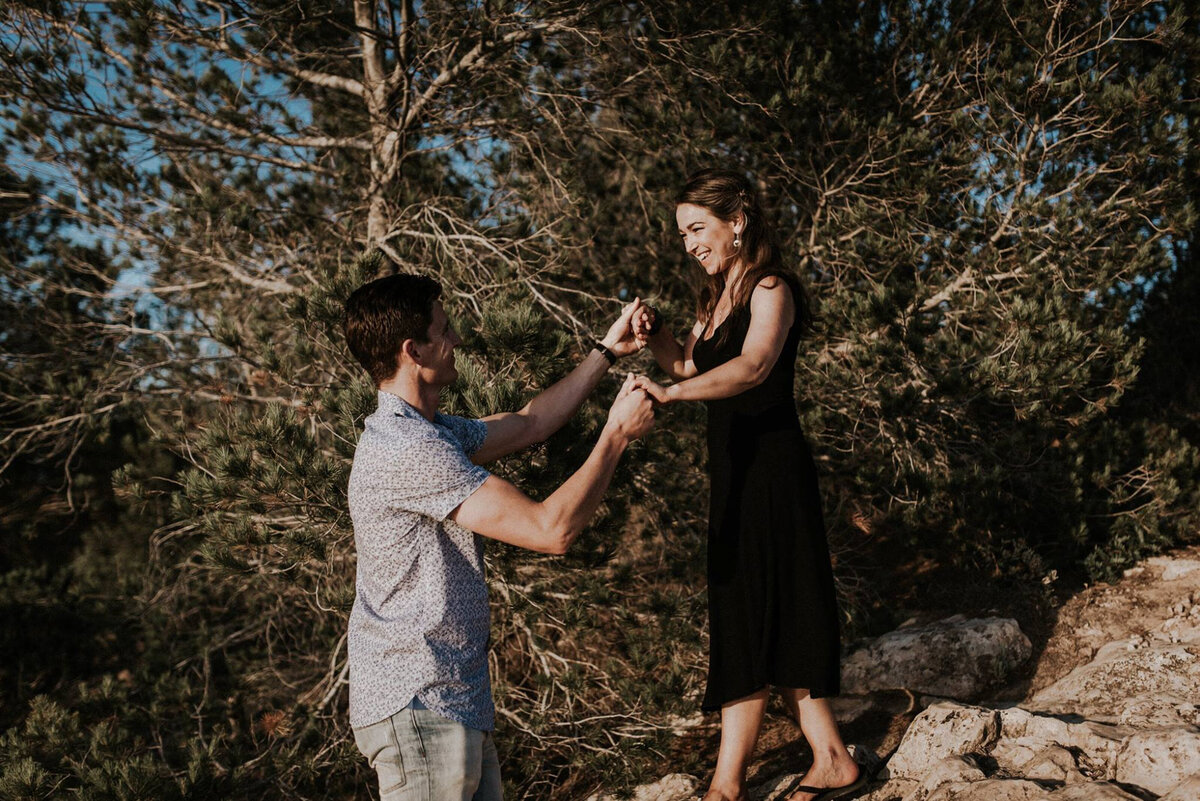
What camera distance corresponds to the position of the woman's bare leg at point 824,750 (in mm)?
2691

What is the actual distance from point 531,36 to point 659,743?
369 centimetres

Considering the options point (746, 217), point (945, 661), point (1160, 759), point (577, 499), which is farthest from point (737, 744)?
point (945, 661)

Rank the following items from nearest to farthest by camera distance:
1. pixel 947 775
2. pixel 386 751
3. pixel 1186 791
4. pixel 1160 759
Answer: pixel 386 751
pixel 1186 791
pixel 1160 759
pixel 947 775

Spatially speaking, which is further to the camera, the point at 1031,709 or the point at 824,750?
the point at 1031,709

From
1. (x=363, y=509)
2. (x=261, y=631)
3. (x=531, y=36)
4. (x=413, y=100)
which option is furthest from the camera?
(x=261, y=631)

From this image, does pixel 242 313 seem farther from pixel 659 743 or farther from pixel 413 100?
pixel 659 743

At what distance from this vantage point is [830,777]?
106 inches

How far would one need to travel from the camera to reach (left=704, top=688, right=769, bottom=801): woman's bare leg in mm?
A: 2738

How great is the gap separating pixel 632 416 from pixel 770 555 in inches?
32.5

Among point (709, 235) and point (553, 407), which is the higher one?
point (709, 235)

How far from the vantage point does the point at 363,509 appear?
2.00 metres

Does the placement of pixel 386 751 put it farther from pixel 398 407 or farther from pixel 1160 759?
pixel 1160 759

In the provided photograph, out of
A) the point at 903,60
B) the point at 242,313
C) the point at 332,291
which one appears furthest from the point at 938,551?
the point at 242,313

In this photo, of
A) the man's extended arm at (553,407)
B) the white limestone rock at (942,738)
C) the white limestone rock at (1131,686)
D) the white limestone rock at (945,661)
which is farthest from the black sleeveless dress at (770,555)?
the white limestone rock at (945,661)
